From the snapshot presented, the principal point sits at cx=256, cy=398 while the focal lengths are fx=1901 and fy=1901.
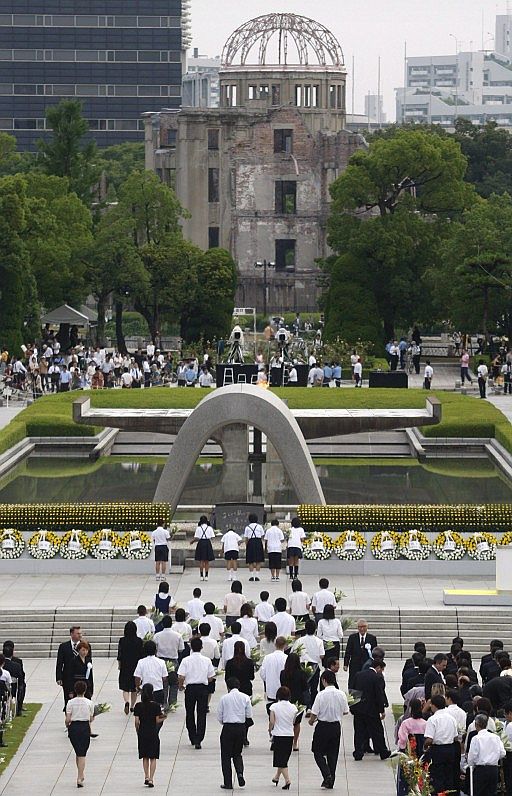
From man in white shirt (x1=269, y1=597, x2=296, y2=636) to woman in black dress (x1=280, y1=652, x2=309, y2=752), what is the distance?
6.02ft

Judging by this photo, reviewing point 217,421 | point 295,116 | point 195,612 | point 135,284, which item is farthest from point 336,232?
point 195,612

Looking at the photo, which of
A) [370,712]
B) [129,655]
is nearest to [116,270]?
[129,655]

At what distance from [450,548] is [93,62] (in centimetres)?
15769

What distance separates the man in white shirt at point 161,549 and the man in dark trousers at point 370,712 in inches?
424

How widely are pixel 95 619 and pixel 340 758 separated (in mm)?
7509

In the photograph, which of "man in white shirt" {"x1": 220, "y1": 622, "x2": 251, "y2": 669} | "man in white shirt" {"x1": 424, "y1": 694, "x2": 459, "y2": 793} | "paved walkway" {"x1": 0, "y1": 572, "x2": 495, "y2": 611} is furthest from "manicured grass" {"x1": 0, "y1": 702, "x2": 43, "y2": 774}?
"man in white shirt" {"x1": 424, "y1": 694, "x2": 459, "y2": 793}

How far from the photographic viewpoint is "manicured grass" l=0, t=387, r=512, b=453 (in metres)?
53.4

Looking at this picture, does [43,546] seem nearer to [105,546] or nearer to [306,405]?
[105,546]

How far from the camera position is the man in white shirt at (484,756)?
20719 mm

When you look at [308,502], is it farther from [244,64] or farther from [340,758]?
[244,64]

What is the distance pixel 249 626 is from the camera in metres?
26.1

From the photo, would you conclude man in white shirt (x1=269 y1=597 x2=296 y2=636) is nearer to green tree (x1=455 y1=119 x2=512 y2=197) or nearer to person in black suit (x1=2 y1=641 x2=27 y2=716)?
person in black suit (x1=2 y1=641 x2=27 y2=716)

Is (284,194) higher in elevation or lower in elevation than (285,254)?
higher

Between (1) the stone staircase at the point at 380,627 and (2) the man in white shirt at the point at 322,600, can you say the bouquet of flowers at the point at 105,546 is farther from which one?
(2) the man in white shirt at the point at 322,600
